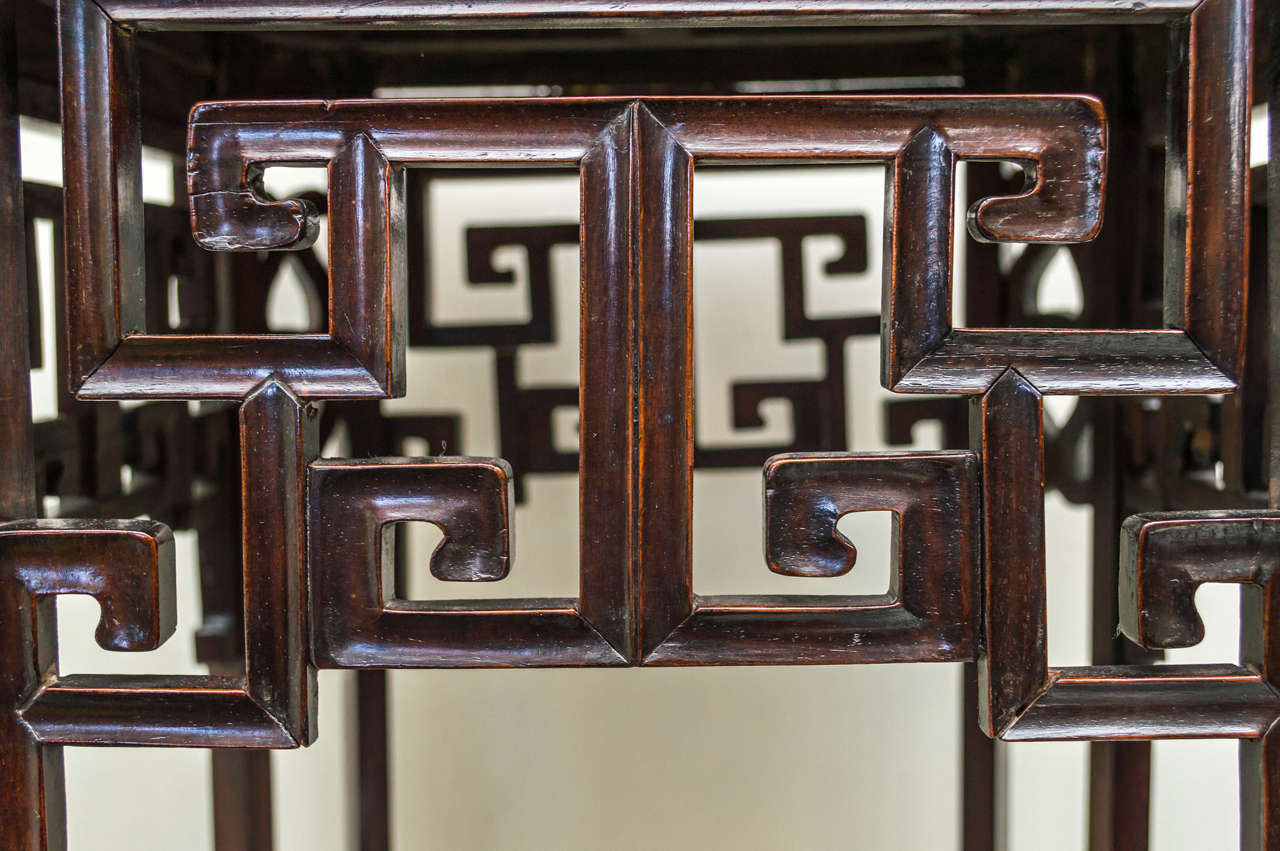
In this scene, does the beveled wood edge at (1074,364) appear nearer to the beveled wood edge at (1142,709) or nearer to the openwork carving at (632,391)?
the openwork carving at (632,391)

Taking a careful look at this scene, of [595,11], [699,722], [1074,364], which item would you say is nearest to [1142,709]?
[1074,364]

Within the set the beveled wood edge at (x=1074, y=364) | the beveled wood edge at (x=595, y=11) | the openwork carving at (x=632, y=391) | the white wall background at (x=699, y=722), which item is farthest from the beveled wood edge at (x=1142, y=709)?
the white wall background at (x=699, y=722)

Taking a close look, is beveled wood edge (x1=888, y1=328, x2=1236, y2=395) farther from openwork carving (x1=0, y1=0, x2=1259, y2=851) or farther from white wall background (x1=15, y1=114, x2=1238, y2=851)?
white wall background (x1=15, y1=114, x2=1238, y2=851)

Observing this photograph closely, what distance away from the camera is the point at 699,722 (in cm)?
84

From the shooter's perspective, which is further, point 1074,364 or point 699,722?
point 699,722

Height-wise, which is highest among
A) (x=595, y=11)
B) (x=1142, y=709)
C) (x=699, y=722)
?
(x=595, y=11)

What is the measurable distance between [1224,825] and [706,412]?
1.96 feet

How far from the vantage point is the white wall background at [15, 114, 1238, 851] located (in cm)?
80

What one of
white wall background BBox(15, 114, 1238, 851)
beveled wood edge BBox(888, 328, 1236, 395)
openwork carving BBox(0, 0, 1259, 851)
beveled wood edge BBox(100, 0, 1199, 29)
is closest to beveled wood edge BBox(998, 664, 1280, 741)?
openwork carving BBox(0, 0, 1259, 851)

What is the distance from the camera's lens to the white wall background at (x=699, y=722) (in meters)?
0.80

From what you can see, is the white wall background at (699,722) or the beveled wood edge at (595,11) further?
the white wall background at (699,722)

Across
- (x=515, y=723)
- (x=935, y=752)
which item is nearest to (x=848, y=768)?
(x=935, y=752)

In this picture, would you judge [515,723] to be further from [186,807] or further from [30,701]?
[30,701]

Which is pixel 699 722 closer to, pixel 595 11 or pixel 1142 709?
pixel 1142 709
